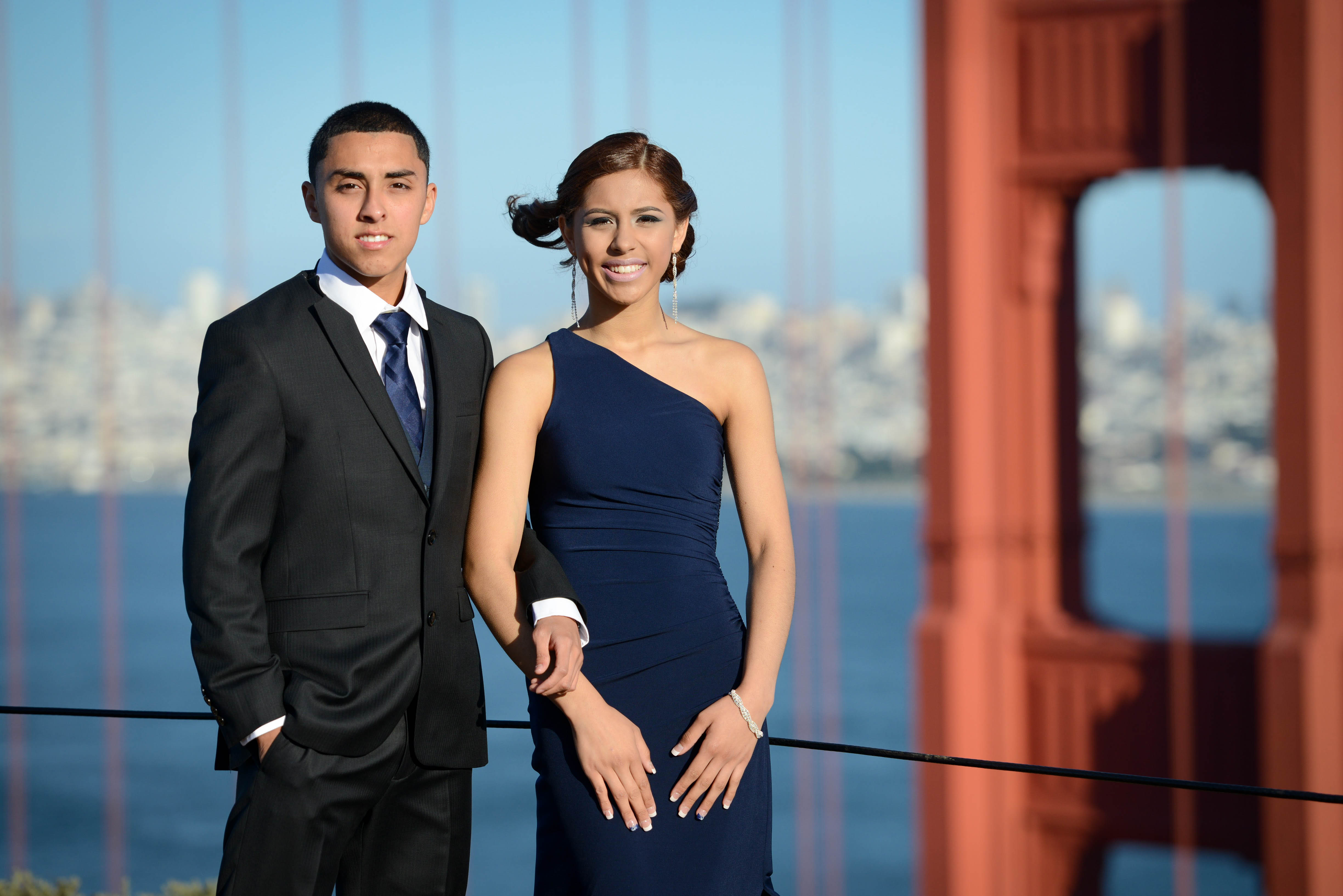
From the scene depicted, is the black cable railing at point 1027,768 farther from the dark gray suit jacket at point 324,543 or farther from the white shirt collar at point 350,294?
the white shirt collar at point 350,294

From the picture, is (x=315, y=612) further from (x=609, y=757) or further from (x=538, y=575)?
(x=609, y=757)

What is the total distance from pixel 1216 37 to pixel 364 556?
7.23 meters

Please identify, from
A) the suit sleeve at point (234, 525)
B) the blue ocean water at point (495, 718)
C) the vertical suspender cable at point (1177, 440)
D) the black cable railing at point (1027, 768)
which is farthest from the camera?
the blue ocean water at point (495, 718)

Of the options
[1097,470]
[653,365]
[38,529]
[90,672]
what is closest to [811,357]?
[1097,470]

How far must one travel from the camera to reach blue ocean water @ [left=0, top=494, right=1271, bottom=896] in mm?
30656

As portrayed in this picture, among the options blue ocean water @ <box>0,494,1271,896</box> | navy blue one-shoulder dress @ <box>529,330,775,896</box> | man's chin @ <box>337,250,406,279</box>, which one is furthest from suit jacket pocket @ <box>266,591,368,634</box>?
blue ocean water @ <box>0,494,1271,896</box>

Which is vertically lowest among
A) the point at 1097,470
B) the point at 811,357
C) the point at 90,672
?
the point at 90,672

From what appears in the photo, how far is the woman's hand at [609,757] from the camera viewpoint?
1348mm

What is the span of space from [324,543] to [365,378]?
18 centimetres

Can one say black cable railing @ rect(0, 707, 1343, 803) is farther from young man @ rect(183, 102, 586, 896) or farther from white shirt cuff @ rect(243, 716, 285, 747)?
white shirt cuff @ rect(243, 716, 285, 747)

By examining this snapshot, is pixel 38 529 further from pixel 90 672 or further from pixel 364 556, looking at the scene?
pixel 364 556

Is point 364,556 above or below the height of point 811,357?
below

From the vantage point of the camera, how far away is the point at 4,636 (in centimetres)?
4697

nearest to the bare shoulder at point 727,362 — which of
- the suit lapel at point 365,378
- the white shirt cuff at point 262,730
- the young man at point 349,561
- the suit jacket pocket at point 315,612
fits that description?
the young man at point 349,561
